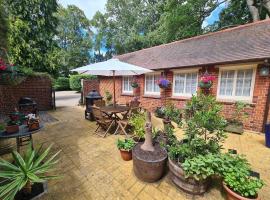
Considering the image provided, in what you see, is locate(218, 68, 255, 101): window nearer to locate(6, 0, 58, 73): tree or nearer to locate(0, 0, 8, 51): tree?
locate(0, 0, 8, 51): tree

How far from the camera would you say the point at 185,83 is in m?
6.91

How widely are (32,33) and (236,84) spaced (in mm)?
12675

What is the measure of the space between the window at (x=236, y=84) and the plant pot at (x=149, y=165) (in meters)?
4.59

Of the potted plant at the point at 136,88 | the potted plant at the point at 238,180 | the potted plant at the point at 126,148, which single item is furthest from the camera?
the potted plant at the point at 136,88

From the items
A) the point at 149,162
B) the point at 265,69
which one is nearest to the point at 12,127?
the point at 149,162

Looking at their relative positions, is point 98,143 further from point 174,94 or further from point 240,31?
point 240,31

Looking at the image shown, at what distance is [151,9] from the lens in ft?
75.7

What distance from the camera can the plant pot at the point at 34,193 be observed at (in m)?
1.96

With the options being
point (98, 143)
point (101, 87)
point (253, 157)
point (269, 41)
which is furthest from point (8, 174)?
point (101, 87)

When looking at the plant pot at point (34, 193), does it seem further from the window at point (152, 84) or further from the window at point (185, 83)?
the window at point (152, 84)

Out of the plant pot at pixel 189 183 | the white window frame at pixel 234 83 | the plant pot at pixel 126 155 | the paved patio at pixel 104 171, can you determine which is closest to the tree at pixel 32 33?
the paved patio at pixel 104 171

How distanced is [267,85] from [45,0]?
13.8m

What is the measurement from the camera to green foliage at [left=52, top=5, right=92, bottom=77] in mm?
27672

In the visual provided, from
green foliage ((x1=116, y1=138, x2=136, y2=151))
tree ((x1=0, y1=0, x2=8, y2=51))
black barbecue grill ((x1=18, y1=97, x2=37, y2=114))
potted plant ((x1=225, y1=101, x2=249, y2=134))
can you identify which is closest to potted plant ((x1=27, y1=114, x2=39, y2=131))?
green foliage ((x1=116, y1=138, x2=136, y2=151))
